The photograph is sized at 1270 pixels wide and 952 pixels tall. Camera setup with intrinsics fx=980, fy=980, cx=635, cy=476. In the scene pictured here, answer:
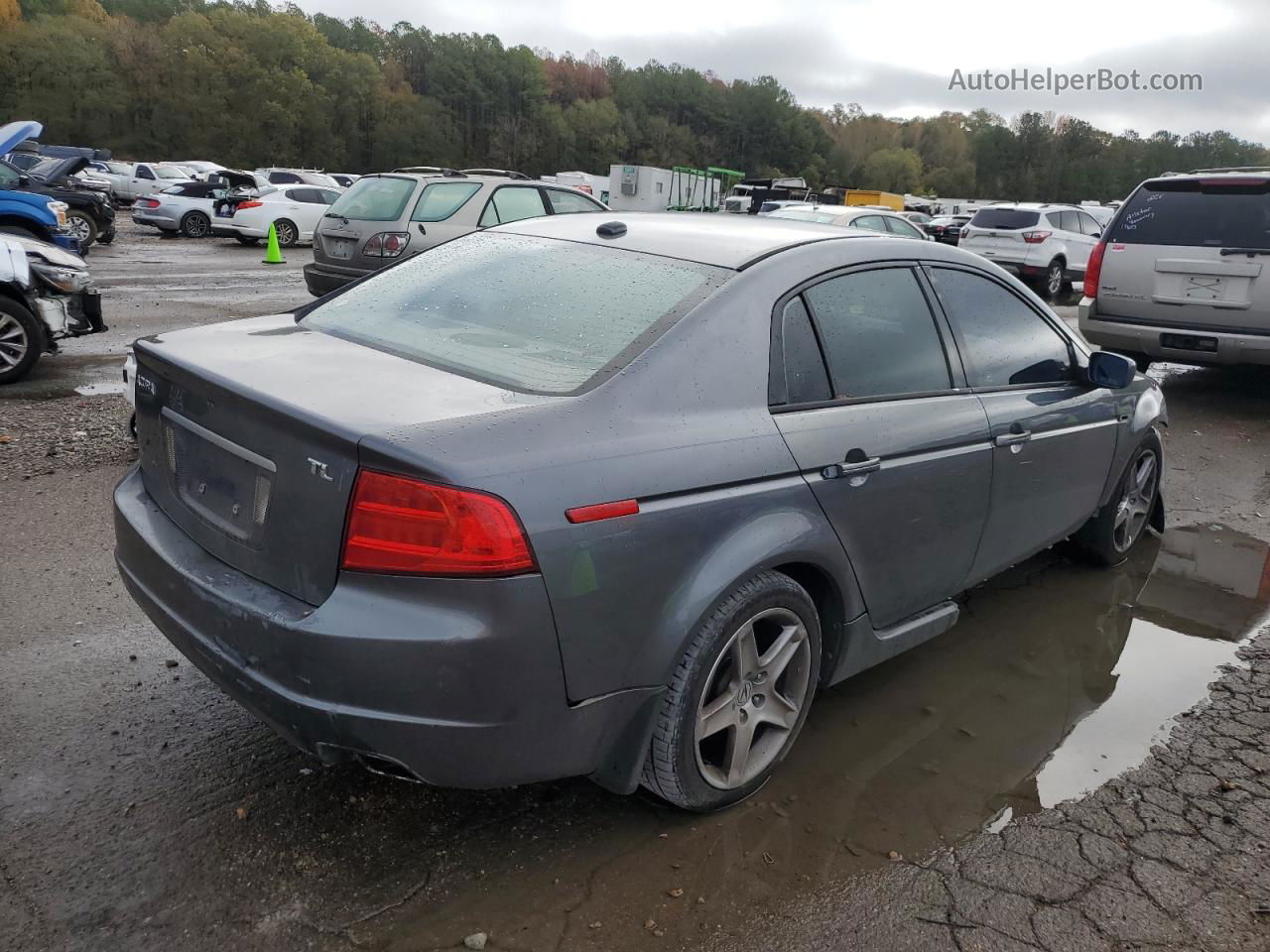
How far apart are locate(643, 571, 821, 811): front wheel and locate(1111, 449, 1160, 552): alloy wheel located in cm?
258

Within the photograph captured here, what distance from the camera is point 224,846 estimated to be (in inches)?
101

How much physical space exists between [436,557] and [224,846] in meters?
1.10

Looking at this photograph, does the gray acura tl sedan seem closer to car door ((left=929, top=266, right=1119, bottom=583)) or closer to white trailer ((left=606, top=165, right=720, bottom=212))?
car door ((left=929, top=266, right=1119, bottom=583))

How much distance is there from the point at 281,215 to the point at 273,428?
22979mm

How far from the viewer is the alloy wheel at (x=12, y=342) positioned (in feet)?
24.1

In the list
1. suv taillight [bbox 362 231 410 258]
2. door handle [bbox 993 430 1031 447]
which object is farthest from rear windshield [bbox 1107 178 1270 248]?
suv taillight [bbox 362 231 410 258]

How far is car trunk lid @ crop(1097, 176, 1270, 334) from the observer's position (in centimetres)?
790

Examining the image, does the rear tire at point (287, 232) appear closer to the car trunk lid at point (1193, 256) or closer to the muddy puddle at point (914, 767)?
the car trunk lid at point (1193, 256)

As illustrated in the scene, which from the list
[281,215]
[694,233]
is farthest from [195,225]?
[694,233]

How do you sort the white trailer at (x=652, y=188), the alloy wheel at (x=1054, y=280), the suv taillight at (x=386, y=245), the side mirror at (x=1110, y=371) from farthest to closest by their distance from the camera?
the white trailer at (x=652, y=188), the alloy wheel at (x=1054, y=280), the suv taillight at (x=386, y=245), the side mirror at (x=1110, y=371)

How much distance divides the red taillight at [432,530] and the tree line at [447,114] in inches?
2635

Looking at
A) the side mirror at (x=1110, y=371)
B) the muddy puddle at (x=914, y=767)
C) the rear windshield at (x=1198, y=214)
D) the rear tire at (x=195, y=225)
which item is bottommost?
the rear tire at (x=195, y=225)

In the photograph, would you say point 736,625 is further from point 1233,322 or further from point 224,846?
point 1233,322

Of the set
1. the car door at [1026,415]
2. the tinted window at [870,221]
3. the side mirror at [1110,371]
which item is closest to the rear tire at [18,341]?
the car door at [1026,415]
